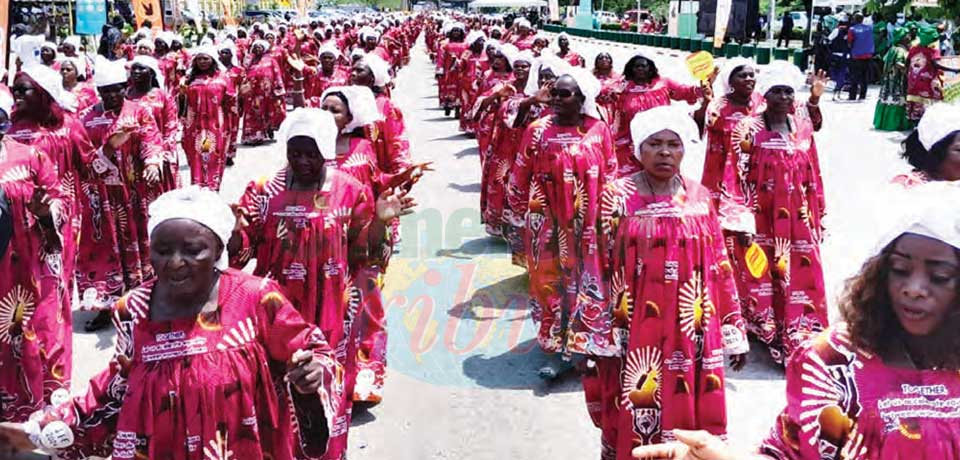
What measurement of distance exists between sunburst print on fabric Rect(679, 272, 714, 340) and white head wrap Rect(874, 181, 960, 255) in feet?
5.81

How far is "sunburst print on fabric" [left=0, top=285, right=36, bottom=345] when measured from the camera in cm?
512

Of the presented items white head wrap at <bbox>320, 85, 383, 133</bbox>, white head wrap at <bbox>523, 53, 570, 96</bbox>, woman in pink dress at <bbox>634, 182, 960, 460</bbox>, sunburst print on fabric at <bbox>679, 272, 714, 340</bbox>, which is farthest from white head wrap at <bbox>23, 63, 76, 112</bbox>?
woman in pink dress at <bbox>634, 182, 960, 460</bbox>

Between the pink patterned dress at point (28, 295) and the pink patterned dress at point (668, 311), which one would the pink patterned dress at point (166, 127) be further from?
the pink patterned dress at point (668, 311)

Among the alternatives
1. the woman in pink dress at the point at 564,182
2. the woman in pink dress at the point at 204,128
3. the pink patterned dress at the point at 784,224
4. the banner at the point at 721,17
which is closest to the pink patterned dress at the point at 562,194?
the woman in pink dress at the point at 564,182

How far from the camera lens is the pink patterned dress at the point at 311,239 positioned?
462cm

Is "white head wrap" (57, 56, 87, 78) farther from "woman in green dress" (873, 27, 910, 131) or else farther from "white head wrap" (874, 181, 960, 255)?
"woman in green dress" (873, 27, 910, 131)

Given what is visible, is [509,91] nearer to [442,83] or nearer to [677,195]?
[677,195]

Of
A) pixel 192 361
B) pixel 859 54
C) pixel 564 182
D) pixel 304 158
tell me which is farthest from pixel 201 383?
pixel 859 54

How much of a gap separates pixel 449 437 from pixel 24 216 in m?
2.70

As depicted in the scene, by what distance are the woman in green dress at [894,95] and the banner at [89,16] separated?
16928 millimetres

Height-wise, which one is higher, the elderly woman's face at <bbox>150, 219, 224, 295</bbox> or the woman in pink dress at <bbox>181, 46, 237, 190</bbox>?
the elderly woman's face at <bbox>150, 219, 224, 295</bbox>

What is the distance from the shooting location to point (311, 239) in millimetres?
4617

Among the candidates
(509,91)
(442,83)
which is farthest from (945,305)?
(442,83)

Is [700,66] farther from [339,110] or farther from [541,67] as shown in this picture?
[339,110]
